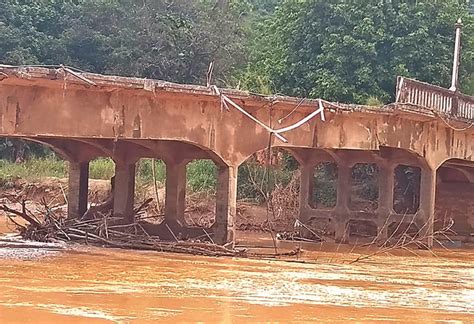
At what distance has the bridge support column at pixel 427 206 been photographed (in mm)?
27469

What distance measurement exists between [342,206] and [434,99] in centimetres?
436

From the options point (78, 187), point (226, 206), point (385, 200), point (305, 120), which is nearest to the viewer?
point (226, 206)

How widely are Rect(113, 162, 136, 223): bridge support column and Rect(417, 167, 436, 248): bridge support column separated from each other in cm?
814

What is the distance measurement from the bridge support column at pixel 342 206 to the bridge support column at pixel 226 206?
22.2 feet

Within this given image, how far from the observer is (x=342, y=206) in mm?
28641

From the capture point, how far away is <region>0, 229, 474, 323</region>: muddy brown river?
13578 millimetres

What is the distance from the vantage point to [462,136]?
1150 inches

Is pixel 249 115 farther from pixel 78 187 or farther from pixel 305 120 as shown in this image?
pixel 78 187

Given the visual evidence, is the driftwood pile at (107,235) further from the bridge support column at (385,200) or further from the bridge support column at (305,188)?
the bridge support column at (305,188)

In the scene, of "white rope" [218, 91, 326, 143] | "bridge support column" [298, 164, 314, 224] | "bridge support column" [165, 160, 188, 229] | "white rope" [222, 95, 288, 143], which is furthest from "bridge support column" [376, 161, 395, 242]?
"bridge support column" [165, 160, 188, 229]

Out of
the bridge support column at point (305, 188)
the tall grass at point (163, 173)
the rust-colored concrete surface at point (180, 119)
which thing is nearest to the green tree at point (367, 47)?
the tall grass at point (163, 173)

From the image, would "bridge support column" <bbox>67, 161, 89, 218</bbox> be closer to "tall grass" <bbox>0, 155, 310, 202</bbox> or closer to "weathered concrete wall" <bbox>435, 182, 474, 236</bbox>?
"tall grass" <bbox>0, 155, 310, 202</bbox>

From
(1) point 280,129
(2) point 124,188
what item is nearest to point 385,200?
(1) point 280,129

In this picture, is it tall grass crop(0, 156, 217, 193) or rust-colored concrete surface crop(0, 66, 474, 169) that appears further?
tall grass crop(0, 156, 217, 193)
